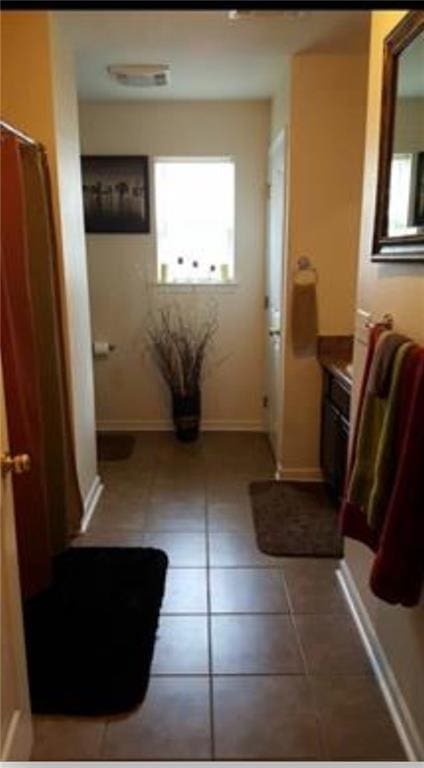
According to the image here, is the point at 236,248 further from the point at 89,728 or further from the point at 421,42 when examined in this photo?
the point at 89,728

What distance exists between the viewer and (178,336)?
4.45 m

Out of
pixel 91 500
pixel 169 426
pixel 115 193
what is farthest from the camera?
pixel 169 426

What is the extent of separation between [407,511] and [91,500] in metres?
2.22

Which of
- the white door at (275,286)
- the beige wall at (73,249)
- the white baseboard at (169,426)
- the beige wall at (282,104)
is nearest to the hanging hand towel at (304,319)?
the white door at (275,286)

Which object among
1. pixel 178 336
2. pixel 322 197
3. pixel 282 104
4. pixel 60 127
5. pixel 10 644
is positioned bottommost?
pixel 10 644

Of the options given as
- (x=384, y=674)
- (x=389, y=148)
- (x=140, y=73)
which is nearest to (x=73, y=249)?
(x=140, y=73)

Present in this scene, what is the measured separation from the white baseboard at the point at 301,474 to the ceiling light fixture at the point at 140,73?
245 centimetres

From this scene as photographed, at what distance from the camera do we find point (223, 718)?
1.79m

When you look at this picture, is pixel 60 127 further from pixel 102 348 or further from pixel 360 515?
pixel 360 515

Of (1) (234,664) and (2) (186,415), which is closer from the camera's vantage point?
(1) (234,664)

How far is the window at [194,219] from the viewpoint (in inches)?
169

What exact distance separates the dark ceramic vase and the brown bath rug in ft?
1.24

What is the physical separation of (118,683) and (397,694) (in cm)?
89

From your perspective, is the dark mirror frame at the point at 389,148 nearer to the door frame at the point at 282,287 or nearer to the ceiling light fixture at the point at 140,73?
the door frame at the point at 282,287
